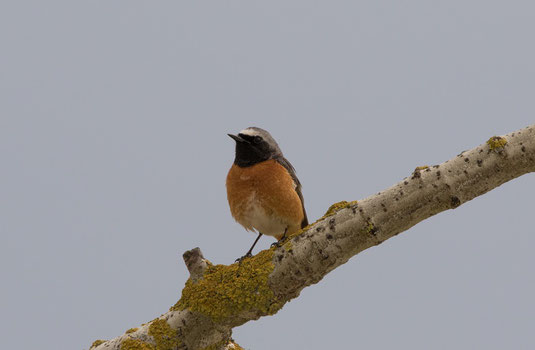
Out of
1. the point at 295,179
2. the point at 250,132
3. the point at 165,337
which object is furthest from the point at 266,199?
the point at 165,337

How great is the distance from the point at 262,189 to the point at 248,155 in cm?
53

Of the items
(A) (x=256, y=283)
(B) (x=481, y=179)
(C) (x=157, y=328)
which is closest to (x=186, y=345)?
(C) (x=157, y=328)

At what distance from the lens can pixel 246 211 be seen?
21.2 ft

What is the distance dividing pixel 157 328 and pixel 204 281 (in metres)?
0.59

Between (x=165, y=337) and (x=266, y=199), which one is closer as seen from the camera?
(x=165, y=337)

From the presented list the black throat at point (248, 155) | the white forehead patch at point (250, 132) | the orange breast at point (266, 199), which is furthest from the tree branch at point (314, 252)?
the white forehead patch at point (250, 132)

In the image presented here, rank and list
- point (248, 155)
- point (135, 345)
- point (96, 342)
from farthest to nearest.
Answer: point (248, 155) < point (96, 342) < point (135, 345)

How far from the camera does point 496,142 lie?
478 cm

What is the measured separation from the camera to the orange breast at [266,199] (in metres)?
6.37

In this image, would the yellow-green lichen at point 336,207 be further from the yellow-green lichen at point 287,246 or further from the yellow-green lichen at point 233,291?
the yellow-green lichen at point 233,291

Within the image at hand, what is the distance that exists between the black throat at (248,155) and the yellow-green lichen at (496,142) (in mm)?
2609

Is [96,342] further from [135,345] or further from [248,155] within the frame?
[248,155]

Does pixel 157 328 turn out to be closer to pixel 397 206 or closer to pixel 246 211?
pixel 246 211

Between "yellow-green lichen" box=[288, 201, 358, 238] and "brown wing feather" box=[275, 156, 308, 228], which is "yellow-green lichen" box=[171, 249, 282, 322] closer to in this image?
"yellow-green lichen" box=[288, 201, 358, 238]
